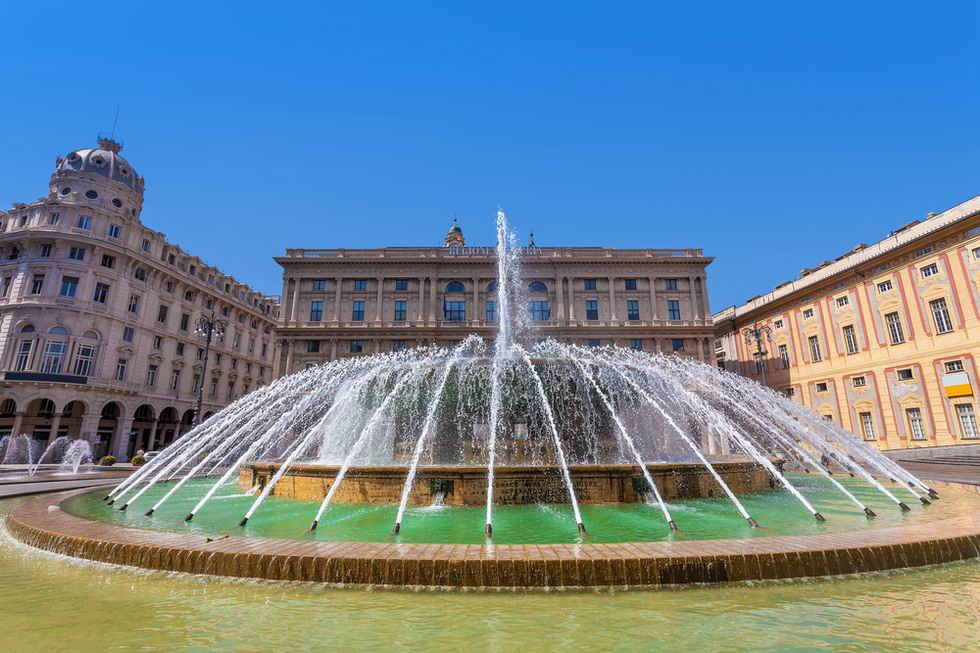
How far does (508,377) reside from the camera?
1105cm

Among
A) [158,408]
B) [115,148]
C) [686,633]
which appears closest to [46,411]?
[158,408]

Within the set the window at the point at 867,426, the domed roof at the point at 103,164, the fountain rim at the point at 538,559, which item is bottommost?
the fountain rim at the point at 538,559

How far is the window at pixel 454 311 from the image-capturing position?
43.0m

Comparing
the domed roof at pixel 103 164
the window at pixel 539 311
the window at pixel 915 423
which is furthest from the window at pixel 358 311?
the window at pixel 915 423

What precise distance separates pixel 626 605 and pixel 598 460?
7.86 m

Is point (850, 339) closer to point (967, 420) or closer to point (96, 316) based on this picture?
point (967, 420)

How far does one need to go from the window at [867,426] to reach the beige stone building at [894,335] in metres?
0.07

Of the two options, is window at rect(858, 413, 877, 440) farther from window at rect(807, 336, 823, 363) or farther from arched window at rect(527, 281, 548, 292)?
arched window at rect(527, 281, 548, 292)

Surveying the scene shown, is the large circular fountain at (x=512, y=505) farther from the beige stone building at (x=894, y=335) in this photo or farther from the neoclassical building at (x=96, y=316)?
the neoclassical building at (x=96, y=316)

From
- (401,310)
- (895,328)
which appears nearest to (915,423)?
(895,328)

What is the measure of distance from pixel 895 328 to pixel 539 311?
25.6 m

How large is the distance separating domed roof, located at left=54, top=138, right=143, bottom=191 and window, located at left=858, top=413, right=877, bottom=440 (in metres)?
62.1

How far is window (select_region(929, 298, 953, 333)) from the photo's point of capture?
27.5m

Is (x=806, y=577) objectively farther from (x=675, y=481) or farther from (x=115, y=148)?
(x=115, y=148)
